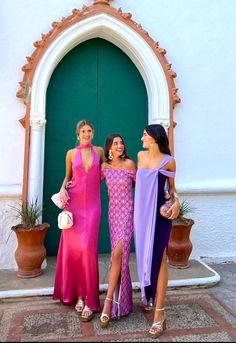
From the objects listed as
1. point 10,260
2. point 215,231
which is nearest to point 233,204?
point 215,231

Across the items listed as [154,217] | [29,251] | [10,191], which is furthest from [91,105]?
[154,217]

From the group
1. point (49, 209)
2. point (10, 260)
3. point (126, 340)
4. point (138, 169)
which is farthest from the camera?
point (49, 209)

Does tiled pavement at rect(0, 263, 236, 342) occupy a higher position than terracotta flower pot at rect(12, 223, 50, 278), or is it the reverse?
terracotta flower pot at rect(12, 223, 50, 278)

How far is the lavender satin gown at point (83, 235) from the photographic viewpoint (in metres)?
2.90

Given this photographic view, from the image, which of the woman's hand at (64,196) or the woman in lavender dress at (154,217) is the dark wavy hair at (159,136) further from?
the woman's hand at (64,196)

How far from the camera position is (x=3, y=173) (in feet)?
13.5

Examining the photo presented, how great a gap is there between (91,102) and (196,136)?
1.61 m

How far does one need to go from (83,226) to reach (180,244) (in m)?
1.66

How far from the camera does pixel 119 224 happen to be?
9.21 ft

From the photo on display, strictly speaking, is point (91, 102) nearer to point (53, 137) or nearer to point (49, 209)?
point (53, 137)

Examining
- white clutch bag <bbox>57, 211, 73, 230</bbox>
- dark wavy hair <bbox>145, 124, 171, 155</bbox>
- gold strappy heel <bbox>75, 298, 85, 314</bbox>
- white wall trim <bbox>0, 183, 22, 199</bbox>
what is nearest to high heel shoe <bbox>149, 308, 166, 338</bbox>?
gold strappy heel <bbox>75, 298, 85, 314</bbox>

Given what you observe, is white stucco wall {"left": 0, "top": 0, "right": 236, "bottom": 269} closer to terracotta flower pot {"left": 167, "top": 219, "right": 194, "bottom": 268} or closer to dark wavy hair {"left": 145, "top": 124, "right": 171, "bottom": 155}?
terracotta flower pot {"left": 167, "top": 219, "right": 194, "bottom": 268}

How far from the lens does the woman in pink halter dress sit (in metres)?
2.90

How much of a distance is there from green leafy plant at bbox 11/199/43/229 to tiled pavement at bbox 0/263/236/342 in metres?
0.83
